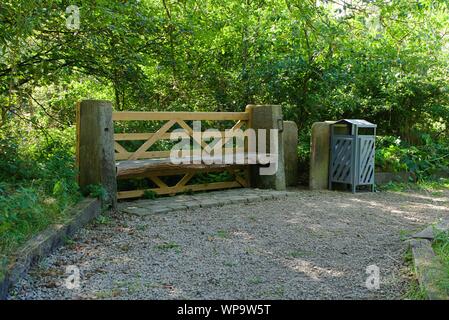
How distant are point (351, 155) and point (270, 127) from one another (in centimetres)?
140

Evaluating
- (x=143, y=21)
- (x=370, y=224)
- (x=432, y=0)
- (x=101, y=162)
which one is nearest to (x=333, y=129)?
(x=432, y=0)

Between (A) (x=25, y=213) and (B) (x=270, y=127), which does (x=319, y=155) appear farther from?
(A) (x=25, y=213)

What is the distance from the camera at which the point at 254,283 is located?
3650 millimetres

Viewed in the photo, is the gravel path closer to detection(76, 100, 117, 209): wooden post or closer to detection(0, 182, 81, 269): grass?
detection(0, 182, 81, 269): grass

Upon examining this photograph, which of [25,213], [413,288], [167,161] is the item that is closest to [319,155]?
[167,161]

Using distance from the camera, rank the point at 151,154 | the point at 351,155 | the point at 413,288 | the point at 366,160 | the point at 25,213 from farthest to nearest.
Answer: the point at 366,160 → the point at 351,155 → the point at 151,154 → the point at 25,213 → the point at 413,288

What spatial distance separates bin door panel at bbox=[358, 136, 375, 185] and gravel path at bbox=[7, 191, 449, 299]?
1652 mm

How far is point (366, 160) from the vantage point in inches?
335

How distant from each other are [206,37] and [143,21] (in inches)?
59.1

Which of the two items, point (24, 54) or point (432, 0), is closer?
point (24, 54)

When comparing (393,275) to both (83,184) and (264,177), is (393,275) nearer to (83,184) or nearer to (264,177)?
(83,184)

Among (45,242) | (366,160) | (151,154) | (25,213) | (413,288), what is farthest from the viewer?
(366,160)
